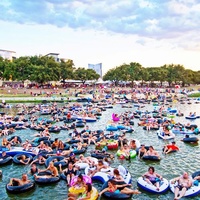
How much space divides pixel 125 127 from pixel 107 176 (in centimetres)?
1786

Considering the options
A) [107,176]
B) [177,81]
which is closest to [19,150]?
[107,176]

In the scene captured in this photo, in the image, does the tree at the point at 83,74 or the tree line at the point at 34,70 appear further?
the tree at the point at 83,74

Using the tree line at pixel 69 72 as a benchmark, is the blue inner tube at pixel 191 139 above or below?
below

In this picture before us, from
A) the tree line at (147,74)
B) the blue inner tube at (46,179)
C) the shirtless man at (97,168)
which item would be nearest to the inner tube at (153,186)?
the shirtless man at (97,168)

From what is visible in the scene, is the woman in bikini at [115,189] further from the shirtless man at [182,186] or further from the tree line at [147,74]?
the tree line at [147,74]

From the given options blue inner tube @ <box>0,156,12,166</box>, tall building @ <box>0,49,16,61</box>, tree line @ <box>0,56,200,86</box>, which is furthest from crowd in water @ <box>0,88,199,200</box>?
tall building @ <box>0,49,16,61</box>

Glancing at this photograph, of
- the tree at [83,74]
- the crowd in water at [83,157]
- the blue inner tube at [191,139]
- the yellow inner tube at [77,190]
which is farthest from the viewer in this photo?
the tree at [83,74]

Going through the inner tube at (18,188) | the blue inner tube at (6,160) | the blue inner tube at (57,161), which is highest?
the blue inner tube at (57,161)

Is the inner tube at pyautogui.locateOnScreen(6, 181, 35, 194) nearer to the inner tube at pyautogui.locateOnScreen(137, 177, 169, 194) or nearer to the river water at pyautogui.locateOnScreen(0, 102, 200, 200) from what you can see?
the river water at pyautogui.locateOnScreen(0, 102, 200, 200)

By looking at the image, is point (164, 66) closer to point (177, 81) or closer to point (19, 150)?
point (177, 81)

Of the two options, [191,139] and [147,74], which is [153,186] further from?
[147,74]

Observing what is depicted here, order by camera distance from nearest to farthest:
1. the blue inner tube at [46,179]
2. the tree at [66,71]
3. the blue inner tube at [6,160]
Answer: the blue inner tube at [46,179] → the blue inner tube at [6,160] → the tree at [66,71]

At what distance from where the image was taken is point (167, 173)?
757 inches

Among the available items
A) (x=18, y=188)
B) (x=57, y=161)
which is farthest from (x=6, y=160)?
(x=18, y=188)
